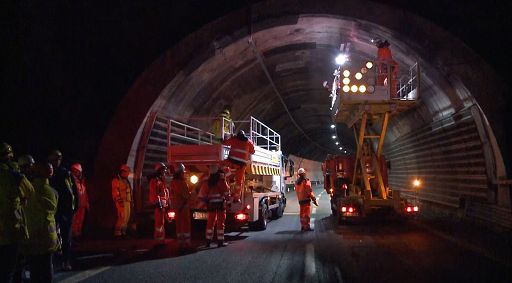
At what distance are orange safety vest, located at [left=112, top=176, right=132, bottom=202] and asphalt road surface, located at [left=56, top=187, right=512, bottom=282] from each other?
4.27ft

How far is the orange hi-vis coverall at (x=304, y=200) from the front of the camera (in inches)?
475

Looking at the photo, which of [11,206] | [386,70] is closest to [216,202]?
[11,206]

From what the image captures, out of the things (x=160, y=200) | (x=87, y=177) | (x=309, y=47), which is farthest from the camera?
(x=309, y=47)

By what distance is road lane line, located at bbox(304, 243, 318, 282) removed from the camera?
6.50m

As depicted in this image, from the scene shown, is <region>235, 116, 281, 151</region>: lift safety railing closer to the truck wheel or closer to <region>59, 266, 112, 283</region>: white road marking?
the truck wheel

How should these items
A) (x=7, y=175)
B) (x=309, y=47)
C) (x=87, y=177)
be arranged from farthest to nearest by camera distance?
(x=309, y=47) → (x=87, y=177) → (x=7, y=175)

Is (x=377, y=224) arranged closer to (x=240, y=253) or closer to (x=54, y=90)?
(x=240, y=253)

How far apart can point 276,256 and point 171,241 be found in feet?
10.5

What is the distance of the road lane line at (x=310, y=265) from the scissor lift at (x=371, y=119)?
3.95 metres

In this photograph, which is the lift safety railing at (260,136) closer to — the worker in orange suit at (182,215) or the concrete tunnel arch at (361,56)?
the concrete tunnel arch at (361,56)

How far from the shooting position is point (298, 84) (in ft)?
72.9

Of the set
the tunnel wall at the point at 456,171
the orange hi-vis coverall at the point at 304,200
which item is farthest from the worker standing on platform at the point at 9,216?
the tunnel wall at the point at 456,171

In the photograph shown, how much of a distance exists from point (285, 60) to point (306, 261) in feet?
38.1

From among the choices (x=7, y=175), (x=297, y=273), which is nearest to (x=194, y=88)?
(x=297, y=273)
